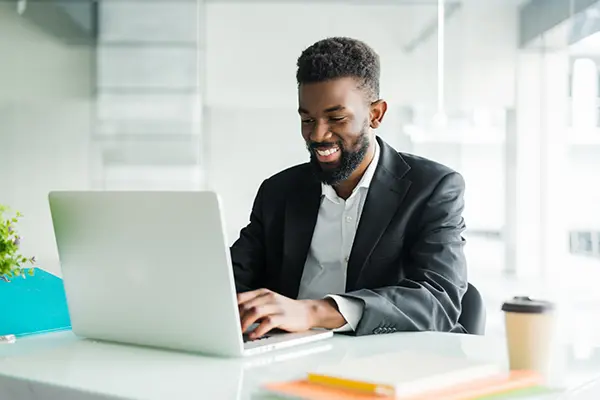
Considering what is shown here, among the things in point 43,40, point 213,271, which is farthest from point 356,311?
point 43,40

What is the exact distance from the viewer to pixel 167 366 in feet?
4.51

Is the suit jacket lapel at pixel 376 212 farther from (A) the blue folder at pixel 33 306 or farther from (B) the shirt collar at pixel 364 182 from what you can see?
(A) the blue folder at pixel 33 306

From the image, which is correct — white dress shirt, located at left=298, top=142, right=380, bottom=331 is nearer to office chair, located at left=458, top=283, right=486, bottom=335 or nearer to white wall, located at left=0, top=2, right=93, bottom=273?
office chair, located at left=458, top=283, right=486, bottom=335

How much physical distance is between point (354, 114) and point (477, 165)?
2.21 metres

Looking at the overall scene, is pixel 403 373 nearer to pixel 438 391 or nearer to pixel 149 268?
pixel 438 391

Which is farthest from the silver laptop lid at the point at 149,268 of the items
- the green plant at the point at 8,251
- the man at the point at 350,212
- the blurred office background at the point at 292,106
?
the blurred office background at the point at 292,106

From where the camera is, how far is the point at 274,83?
170 inches

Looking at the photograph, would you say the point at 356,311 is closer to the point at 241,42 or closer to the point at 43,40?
the point at 241,42

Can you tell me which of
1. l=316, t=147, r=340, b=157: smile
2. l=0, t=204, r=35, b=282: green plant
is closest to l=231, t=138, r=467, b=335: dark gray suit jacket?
l=316, t=147, r=340, b=157: smile

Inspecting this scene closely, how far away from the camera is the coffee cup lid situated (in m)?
1.24

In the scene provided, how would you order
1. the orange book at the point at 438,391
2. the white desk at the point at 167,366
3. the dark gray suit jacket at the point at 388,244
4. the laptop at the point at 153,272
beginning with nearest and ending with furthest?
the orange book at the point at 438,391 < the white desk at the point at 167,366 < the laptop at the point at 153,272 < the dark gray suit jacket at the point at 388,244

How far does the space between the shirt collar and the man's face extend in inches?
1.7

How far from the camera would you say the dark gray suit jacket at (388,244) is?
181cm

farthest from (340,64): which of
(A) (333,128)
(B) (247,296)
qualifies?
(B) (247,296)
